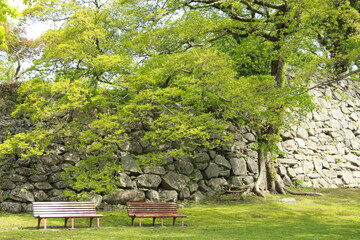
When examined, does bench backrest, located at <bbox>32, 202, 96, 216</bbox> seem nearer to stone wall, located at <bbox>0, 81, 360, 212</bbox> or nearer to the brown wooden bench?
the brown wooden bench

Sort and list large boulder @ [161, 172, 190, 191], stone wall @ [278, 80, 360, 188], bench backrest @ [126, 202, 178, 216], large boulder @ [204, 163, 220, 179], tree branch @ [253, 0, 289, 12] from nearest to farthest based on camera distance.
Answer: bench backrest @ [126, 202, 178, 216] < large boulder @ [161, 172, 190, 191] < tree branch @ [253, 0, 289, 12] < large boulder @ [204, 163, 220, 179] < stone wall @ [278, 80, 360, 188]

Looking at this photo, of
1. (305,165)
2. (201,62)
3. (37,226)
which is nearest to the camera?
(37,226)

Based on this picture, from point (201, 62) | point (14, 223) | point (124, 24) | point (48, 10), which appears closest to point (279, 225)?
point (201, 62)

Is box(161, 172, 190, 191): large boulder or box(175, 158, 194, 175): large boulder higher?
box(175, 158, 194, 175): large boulder

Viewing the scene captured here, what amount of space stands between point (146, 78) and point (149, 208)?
396 cm

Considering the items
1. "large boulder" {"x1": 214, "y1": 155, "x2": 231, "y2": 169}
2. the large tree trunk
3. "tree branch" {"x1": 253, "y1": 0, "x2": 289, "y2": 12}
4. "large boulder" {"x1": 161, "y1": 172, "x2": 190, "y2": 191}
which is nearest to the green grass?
"large boulder" {"x1": 161, "y1": 172, "x2": 190, "y2": 191}

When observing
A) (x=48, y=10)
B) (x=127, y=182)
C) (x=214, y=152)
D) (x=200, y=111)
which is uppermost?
(x=48, y=10)

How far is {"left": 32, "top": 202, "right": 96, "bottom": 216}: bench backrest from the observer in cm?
1015

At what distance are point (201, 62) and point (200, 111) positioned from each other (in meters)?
2.88

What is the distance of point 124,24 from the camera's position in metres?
15.2

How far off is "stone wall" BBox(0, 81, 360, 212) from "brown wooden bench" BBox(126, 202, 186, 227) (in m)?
3.09

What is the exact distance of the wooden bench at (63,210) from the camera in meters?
10.1

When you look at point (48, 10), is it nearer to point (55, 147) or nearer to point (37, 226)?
point (55, 147)

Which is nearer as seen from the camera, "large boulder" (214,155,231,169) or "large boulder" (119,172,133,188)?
"large boulder" (119,172,133,188)
